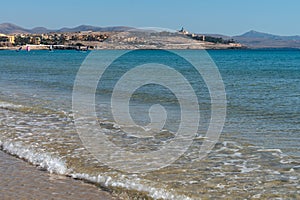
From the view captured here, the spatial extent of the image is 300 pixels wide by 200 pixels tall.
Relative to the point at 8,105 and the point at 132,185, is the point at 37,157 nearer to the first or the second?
the point at 132,185

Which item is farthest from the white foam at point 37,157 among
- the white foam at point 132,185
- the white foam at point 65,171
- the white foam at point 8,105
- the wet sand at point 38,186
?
the white foam at point 8,105

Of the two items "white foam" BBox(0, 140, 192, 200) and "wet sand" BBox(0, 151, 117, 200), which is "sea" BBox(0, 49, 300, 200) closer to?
"white foam" BBox(0, 140, 192, 200)

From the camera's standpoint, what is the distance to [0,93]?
2712 cm

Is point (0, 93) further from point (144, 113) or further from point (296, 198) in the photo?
point (296, 198)

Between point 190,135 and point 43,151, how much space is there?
450 cm

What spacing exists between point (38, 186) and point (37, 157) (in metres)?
2.28

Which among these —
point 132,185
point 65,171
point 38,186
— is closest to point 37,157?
point 65,171

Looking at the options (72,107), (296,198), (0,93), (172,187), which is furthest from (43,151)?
(0,93)

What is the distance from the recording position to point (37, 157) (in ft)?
36.7

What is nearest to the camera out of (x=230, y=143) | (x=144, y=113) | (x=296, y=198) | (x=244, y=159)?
(x=296, y=198)

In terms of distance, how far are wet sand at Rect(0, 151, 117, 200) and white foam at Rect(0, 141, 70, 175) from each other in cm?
29

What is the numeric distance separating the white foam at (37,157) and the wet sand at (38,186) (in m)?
0.29

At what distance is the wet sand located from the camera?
838 centimetres

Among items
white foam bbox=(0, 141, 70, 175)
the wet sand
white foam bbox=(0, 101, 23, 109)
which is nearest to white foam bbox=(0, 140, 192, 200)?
white foam bbox=(0, 141, 70, 175)
